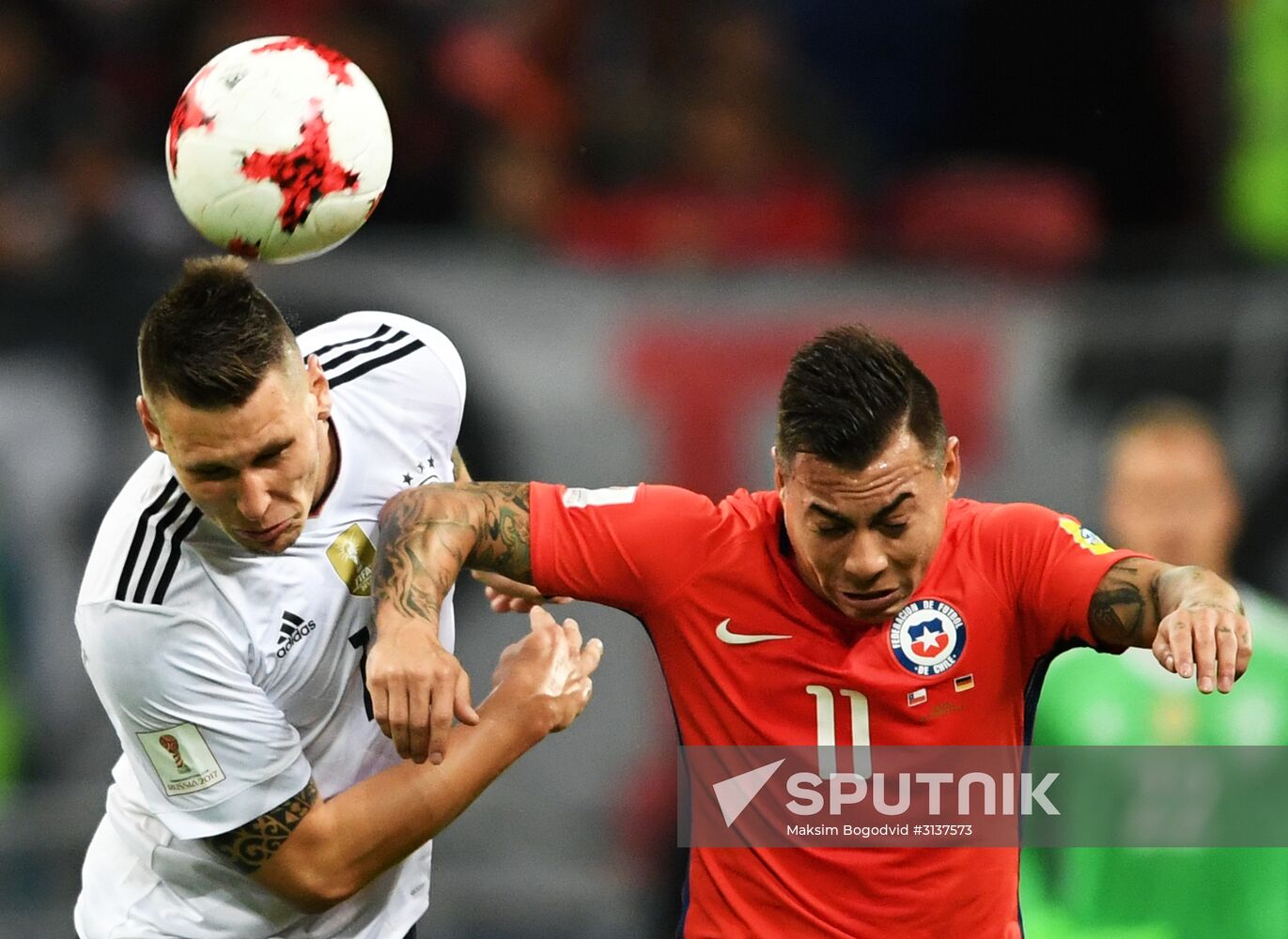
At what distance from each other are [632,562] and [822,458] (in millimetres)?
512

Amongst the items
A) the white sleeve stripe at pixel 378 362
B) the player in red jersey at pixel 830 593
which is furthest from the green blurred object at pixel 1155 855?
the white sleeve stripe at pixel 378 362

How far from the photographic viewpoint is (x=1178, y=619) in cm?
363

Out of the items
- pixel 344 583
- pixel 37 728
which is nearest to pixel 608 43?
pixel 37 728

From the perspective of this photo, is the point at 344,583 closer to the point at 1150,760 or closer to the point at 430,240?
the point at 1150,760

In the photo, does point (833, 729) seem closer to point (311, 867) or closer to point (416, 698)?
point (416, 698)

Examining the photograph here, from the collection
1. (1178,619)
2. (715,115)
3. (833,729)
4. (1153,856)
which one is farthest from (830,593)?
(715,115)

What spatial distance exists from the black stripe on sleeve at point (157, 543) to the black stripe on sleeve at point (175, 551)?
2cm

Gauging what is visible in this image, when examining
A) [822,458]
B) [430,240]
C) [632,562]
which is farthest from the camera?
[430,240]

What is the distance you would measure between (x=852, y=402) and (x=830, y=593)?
41 cm

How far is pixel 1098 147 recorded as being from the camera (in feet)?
29.1

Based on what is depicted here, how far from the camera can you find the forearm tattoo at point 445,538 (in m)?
3.98

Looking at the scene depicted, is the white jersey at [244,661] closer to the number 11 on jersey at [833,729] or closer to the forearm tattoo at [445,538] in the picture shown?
the forearm tattoo at [445,538]

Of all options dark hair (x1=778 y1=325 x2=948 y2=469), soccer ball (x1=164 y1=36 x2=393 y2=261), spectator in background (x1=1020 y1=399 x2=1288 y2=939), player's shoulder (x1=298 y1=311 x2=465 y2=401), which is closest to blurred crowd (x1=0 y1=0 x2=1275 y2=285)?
spectator in background (x1=1020 y1=399 x2=1288 y2=939)

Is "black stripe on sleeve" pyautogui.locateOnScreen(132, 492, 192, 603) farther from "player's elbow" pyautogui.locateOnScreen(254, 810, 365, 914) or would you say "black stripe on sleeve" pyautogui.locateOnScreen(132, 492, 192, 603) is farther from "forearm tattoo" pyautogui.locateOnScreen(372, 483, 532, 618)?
"player's elbow" pyautogui.locateOnScreen(254, 810, 365, 914)
